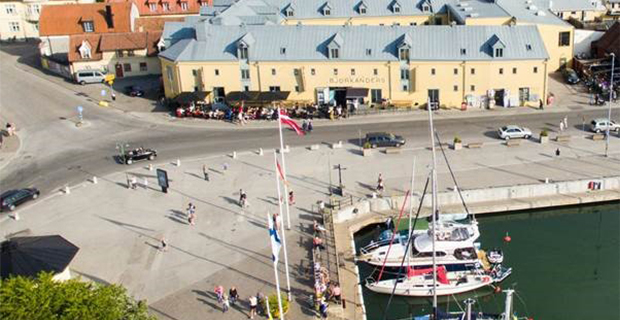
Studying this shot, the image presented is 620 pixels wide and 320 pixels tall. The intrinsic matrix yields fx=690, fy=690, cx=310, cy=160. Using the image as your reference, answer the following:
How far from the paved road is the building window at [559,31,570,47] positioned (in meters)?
17.1

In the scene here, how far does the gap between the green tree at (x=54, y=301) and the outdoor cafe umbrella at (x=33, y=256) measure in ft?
22.9

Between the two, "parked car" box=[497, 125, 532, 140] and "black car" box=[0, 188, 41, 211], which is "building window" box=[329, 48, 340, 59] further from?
"black car" box=[0, 188, 41, 211]

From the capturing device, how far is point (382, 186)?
60844 mm

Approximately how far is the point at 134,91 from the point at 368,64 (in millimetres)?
32442

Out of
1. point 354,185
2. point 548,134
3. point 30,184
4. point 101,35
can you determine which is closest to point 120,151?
point 30,184

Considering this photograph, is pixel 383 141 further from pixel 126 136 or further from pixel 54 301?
pixel 54 301

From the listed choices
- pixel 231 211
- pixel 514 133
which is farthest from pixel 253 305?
pixel 514 133

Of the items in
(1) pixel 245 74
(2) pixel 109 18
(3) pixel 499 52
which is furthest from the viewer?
(2) pixel 109 18

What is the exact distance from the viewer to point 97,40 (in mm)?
102750

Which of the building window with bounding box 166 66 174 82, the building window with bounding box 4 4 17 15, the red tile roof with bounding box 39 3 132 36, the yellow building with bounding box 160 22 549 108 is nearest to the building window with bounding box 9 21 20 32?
the building window with bounding box 4 4 17 15

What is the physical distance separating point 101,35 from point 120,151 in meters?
36.5

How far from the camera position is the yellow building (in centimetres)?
8038

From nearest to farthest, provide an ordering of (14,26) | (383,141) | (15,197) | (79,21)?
(15,197)
(383,141)
(79,21)
(14,26)

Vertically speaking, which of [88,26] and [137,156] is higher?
[88,26]
